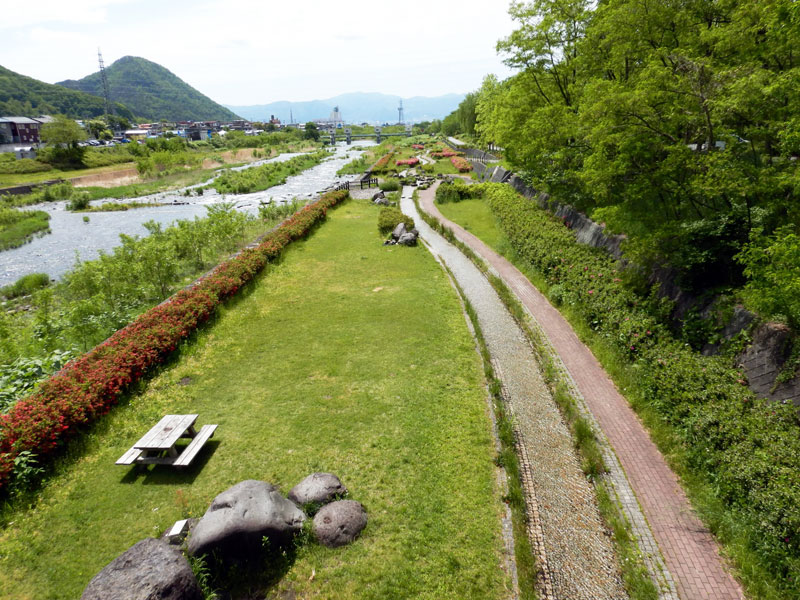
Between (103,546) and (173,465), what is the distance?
6.03 feet

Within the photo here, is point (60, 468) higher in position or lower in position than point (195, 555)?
lower

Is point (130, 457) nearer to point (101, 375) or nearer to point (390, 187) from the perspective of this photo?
point (101, 375)

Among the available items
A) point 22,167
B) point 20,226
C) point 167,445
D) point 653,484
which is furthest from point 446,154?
point 167,445

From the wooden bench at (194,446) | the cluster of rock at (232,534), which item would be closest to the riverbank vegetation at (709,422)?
the cluster of rock at (232,534)

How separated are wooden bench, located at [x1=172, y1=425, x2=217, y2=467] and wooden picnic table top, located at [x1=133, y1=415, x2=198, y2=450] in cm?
32

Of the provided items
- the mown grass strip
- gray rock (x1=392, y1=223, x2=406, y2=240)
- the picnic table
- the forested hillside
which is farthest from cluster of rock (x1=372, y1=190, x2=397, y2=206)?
the picnic table

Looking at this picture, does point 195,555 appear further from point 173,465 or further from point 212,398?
point 212,398

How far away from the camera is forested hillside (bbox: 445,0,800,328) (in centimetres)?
945

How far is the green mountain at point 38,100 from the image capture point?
5709 inches

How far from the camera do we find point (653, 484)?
8.84 meters

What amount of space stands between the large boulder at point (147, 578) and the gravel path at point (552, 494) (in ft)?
18.4

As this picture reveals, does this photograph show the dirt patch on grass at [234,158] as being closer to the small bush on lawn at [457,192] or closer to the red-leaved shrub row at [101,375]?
the small bush on lawn at [457,192]

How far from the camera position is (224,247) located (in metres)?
26.3

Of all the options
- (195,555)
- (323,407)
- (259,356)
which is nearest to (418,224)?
(259,356)
